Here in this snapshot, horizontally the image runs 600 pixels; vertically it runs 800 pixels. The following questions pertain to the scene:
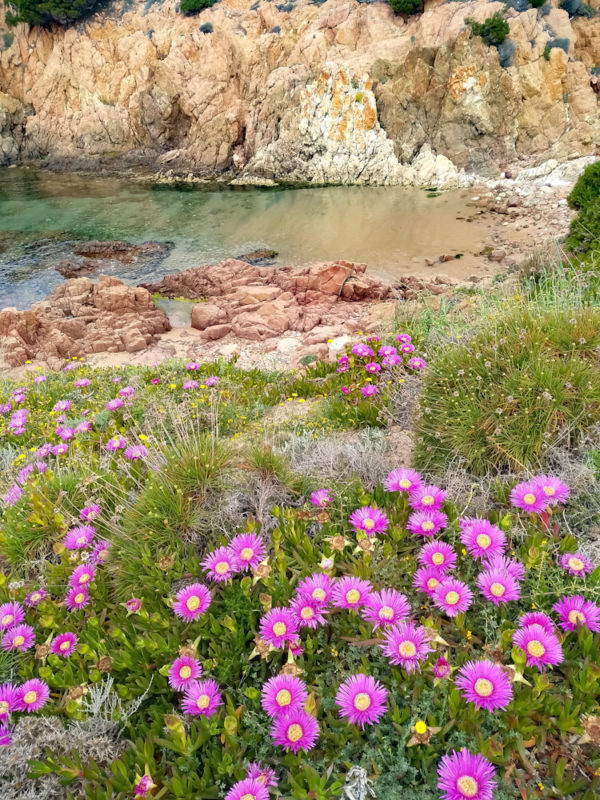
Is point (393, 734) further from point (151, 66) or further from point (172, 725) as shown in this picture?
point (151, 66)

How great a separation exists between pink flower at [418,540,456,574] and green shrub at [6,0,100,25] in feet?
171

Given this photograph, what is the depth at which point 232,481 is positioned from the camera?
2.80 metres

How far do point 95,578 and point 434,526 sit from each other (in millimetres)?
1619

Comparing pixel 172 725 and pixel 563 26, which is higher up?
pixel 563 26

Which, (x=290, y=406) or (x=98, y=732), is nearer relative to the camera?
(x=98, y=732)

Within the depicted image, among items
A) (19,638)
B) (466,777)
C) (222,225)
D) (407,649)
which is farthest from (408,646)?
(222,225)

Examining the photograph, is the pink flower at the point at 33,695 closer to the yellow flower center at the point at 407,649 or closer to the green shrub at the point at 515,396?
the yellow flower center at the point at 407,649

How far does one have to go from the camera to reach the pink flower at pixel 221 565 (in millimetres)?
2035

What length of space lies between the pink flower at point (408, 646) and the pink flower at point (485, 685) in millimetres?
131

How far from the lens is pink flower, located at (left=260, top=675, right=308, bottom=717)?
1.57 meters

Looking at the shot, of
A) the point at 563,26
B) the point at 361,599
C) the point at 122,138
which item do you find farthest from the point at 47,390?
the point at 122,138

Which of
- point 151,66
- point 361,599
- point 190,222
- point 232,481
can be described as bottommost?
point 190,222

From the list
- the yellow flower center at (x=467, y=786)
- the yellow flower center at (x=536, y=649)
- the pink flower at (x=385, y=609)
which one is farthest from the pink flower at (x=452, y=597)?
the yellow flower center at (x=467, y=786)

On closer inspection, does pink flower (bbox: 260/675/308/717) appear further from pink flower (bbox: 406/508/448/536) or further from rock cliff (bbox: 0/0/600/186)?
rock cliff (bbox: 0/0/600/186)
